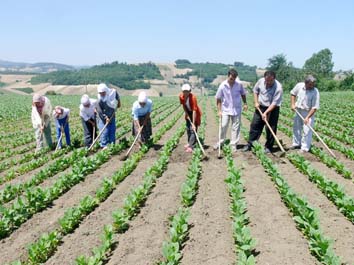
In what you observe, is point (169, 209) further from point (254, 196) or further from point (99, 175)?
point (99, 175)

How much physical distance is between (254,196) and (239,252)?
2.06 m

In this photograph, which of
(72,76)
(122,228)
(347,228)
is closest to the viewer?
(347,228)

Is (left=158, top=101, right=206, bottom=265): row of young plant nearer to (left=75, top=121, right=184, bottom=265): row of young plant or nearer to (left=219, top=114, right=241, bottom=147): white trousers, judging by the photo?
(left=75, top=121, right=184, bottom=265): row of young plant

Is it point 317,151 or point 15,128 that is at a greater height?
point 317,151

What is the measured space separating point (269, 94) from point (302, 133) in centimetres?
138

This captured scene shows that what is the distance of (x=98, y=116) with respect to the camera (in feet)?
32.0

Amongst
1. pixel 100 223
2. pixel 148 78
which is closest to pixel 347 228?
pixel 100 223

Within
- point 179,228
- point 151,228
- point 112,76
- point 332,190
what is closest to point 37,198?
point 151,228

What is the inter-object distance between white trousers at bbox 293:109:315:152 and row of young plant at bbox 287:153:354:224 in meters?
1.15

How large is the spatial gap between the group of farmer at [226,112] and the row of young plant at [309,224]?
239 cm

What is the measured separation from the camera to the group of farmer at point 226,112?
28.2 ft

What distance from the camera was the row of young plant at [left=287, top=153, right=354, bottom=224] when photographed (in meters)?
5.20

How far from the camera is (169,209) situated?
576 centimetres

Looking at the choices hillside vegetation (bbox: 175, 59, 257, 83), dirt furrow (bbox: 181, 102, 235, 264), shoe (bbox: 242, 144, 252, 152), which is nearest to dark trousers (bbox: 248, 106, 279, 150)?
shoe (bbox: 242, 144, 252, 152)
